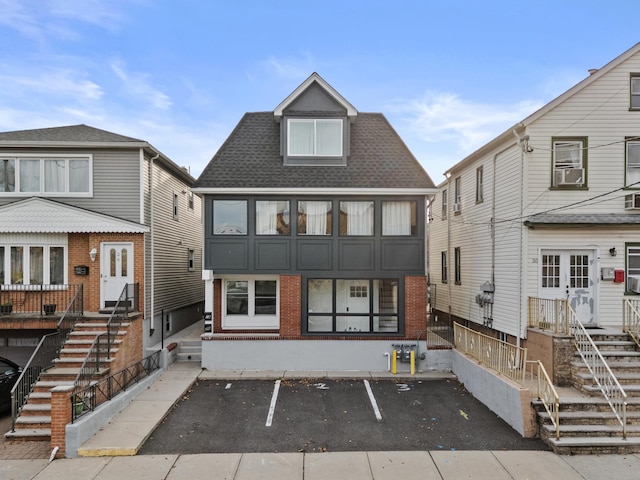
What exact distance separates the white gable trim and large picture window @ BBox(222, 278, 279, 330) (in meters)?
6.27

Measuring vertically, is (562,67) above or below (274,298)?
above

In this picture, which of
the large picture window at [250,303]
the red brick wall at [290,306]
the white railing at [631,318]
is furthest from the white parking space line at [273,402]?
the white railing at [631,318]

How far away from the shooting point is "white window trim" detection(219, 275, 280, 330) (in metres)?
13.3

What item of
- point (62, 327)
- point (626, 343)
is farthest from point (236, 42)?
point (626, 343)

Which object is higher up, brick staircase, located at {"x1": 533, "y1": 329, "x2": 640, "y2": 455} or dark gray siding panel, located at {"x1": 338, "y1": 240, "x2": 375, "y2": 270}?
dark gray siding panel, located at {"x1": 338, "y1": 240, "x2": 375, "y2": 270}

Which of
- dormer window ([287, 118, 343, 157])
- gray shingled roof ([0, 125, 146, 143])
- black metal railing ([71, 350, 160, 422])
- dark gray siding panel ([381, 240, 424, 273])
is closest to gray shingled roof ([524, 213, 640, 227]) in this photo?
dark gray siding panel ([381, 240, 424, 273])

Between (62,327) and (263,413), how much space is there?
694 cm

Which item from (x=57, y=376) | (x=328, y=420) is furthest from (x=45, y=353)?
(x=328, y=420)

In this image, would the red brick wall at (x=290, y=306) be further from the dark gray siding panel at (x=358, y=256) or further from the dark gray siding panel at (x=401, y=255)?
the dark gray siding panel at (x=401, y=255)

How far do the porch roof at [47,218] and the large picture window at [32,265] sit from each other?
2.46 feet

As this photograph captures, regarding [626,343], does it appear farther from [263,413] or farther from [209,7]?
[209,7]

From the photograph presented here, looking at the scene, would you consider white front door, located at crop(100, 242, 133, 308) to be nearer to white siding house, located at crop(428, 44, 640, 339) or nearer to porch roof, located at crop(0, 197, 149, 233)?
porch roof, located at crop(0, 197, 149, 233)

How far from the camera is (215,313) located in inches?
520

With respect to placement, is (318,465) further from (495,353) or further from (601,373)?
(601,373)
